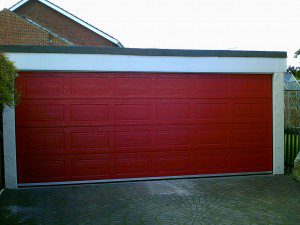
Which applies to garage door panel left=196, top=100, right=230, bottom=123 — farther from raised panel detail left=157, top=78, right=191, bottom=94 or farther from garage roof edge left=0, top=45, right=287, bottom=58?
garage roof edge left=0, top=45, right=287, bottom=58

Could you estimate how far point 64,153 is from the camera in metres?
7.05

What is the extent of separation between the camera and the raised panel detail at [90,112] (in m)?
7.04

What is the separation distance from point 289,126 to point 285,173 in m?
1.25

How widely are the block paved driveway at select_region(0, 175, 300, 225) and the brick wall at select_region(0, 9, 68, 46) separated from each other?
51.2 feet

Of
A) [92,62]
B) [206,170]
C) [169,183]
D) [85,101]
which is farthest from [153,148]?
[92,62]

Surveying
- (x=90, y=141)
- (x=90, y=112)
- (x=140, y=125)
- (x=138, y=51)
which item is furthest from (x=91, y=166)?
(x=138, y=51)

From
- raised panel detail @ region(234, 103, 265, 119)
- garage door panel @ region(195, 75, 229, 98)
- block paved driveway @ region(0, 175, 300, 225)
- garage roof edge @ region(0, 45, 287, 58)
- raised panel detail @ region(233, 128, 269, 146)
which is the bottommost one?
block paved driveway @ region(0, 175, 300, 225)

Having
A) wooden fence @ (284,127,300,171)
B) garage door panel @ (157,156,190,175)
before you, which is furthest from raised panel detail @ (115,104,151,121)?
wooden fence @ (284,127,300,171)

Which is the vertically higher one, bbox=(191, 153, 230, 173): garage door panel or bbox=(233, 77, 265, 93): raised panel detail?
bbox=(233, 77, 265, 93): raised panel detail

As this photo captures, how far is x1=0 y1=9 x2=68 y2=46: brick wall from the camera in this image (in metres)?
19.7

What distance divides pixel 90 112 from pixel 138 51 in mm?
1703

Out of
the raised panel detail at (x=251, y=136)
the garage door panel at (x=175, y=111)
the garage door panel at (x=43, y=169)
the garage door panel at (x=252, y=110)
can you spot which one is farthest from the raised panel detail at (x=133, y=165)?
the garage door panel at (x=252, y=110)

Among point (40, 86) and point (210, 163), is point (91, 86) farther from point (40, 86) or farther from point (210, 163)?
point (210, 163)

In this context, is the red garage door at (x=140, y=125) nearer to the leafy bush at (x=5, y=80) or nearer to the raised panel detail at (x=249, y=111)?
the raised panel detail at (x=249, y=111)
